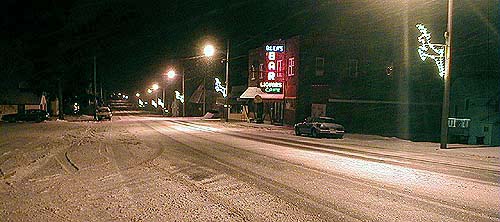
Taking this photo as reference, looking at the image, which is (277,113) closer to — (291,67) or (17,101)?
(291,67)

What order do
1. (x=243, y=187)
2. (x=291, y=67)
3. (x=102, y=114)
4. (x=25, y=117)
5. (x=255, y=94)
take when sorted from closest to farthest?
(x=243, y=187)
(x=291, y=67)
(x=255, y=94)
(x=25, y=117)
(x=102, y=114)

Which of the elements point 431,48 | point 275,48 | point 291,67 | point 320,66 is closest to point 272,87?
point 291,67

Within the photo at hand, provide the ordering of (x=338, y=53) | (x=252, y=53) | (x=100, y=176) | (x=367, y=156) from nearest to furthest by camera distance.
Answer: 1. (x=100, y=176)
2. (x=367, y=156)
3. (x=338, y=53)
4. (x=252, y=53)

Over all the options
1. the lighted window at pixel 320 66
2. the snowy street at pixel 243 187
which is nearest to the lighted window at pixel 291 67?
the lighted window at pixel 320 66

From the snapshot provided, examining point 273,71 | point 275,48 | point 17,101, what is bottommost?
point 17,101

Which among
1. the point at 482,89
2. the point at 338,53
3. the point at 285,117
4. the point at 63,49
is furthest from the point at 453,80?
the point at 63,49

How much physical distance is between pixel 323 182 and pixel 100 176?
17.7ft

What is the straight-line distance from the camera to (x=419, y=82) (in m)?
Answer: 35.3

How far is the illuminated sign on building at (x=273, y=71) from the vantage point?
40000 millimetres

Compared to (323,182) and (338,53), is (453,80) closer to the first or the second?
(338,53)

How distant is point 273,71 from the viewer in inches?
1596

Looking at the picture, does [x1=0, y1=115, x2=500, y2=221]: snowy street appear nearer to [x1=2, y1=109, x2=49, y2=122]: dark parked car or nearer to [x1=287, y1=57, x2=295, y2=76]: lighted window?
[x1=287, y1=57, x2=295, y2=76]: lighted window

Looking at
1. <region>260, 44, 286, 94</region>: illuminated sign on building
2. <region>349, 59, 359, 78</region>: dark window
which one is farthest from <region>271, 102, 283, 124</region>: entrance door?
<region>349, 59, 359, 78</region>: dark window

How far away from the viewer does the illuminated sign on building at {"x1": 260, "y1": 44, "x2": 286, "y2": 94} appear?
131ft
